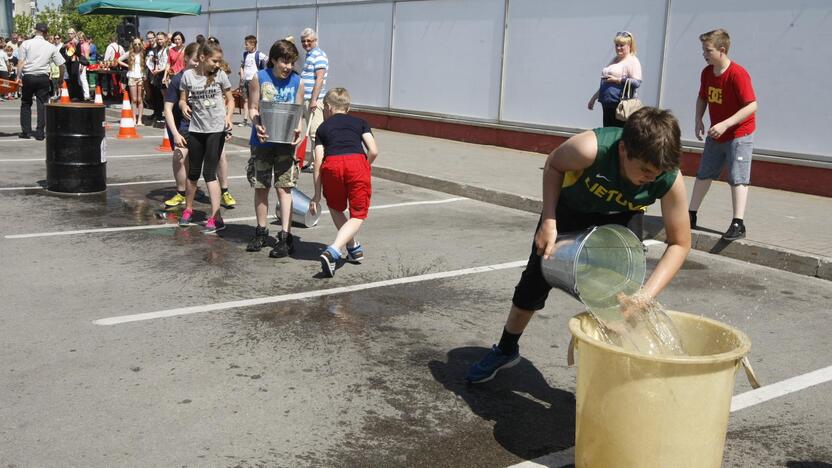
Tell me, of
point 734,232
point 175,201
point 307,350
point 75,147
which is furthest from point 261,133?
point 734,232

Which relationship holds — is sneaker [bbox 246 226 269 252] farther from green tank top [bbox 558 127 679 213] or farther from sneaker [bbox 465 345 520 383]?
green tank top [bbox 558 127 679 213]

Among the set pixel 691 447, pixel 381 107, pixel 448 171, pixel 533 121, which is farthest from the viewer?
pixel 381 107

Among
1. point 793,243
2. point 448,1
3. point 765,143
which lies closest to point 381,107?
point 448,1

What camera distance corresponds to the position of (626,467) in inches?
129

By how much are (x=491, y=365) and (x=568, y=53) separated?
1017 centimetres

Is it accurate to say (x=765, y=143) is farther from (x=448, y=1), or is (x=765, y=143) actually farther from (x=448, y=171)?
(x=448, y=1)

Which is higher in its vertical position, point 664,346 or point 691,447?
point 664,346

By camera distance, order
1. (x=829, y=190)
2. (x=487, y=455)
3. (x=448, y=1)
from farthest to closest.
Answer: (x=448, y=1)
(x=829, y=190)
(x=487, y=455)

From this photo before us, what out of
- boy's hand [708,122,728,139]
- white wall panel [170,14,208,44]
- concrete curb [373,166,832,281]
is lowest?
concrete curb [373,166,832,281]

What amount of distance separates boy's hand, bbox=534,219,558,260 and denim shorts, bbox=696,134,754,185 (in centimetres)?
489

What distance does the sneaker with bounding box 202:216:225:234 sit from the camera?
8.29 meters

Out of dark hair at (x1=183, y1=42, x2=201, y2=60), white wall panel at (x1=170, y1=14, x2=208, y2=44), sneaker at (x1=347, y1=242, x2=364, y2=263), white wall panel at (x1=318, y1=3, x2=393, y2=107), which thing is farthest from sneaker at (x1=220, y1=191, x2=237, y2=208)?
white wall panel at (x1=170, y1=14, x2=208, y2=44)

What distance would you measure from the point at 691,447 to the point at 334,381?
6.58 feet

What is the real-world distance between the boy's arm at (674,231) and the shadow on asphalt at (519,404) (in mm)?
893
